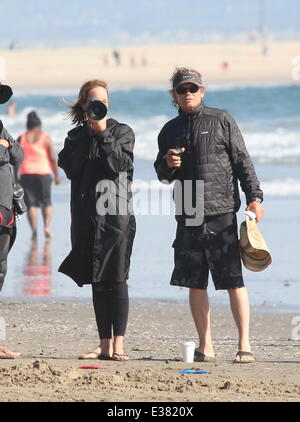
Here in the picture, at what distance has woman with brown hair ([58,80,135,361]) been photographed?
24.3 ft

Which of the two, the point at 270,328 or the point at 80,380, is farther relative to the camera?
the point at 270,328

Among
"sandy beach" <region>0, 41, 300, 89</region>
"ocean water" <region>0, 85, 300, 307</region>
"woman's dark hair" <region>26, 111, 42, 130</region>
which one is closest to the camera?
"ocean water" <region>0, 85, 300, 307</region>

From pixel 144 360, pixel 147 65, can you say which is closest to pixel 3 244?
pixel 144 360

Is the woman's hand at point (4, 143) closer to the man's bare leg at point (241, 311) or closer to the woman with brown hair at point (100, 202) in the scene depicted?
the woman with brown hair at point (100, 202)

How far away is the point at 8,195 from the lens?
754 centimetres

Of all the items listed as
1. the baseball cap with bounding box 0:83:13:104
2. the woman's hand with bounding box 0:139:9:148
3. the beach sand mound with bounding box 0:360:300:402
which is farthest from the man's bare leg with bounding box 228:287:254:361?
the baseball cap with bounding box 0:83:13:104

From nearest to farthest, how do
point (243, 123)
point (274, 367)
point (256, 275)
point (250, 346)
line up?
point (274, 367), point (250, 346), point (256, 275), point (243, 123)

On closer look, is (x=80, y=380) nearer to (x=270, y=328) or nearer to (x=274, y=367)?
(x=274, y=367)

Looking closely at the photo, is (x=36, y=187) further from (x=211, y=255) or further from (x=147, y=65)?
(x=147, y=65)

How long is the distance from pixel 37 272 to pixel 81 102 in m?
4.34

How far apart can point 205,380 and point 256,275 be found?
4.54m

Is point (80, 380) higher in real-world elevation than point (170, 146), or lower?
lower

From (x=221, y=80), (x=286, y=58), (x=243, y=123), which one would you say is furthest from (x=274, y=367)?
(x=286, y=58)

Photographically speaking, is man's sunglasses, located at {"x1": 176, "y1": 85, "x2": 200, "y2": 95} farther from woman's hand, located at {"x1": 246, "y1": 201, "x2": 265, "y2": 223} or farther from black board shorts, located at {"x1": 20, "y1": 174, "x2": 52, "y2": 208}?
black board shorts, located at {"x1": 20, "y1": 174, "x2": 52, "y2": 208}
